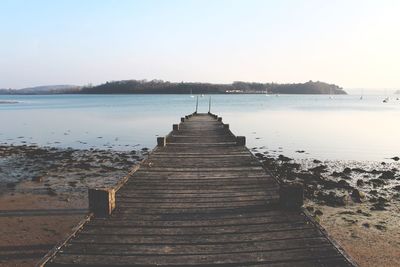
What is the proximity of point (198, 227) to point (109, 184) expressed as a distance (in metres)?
12.0

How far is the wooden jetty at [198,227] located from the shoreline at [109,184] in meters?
3.15

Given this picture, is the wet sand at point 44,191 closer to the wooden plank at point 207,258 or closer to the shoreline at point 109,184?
the shoreline at point 109,184

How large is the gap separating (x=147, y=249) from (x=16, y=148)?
28.1 metres

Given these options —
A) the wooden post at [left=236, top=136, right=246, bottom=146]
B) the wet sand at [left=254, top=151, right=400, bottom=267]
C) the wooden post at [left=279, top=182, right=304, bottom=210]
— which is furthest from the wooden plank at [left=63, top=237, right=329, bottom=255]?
the wooden post at [left=236, top=136, right=246, bottom=146]

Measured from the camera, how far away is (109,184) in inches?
710

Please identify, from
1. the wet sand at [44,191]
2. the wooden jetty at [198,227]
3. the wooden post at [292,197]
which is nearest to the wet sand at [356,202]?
the wooden post at [292,197]

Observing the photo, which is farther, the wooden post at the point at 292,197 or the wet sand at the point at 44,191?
the wet sand at the point at 44,191

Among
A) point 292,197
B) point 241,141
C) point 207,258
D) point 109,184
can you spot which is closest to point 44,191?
point 109,184

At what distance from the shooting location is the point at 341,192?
16172 mm

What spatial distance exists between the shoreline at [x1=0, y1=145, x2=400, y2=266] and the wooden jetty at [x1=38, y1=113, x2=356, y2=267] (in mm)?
3146

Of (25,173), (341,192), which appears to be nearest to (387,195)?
(341,192)

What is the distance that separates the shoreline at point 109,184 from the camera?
10539 millimetres

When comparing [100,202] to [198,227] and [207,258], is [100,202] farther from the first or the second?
[207,258]

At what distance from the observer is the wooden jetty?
18.1ft
